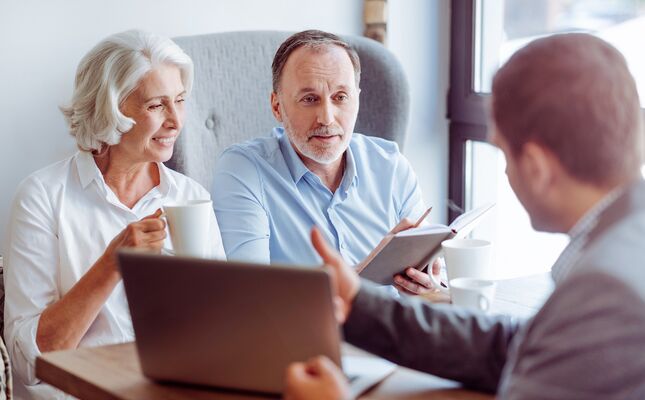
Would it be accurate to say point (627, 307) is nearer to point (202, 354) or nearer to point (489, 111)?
point (489, 111)

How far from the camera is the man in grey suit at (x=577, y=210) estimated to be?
97cm

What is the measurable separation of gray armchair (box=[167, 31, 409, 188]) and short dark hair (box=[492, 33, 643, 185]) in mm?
1494

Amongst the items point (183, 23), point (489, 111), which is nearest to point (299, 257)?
point (183, 23)

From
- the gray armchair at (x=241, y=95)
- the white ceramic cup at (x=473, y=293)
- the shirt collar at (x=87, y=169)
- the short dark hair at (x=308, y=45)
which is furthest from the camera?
the gray armchair at (x=241, y=95)

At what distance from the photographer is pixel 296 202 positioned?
7.78 feet

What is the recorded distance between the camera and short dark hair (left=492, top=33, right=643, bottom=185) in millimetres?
1082

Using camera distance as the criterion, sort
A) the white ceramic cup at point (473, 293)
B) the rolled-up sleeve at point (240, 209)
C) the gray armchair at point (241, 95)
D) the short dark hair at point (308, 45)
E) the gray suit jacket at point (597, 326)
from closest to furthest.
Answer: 1. the gray suit jacket at point (597, 326)
2. the white ceramic cup at point (473, 293)
3. the rolled-up sleeve at point (240, 209)
4. the short dark hair at point (308, 45)
5. the gray armchair at point (241, 95)

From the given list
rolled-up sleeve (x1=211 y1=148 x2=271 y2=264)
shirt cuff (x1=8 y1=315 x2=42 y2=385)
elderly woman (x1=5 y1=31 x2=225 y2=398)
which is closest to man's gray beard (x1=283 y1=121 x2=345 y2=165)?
rolled-up sleeve (x1=211 y1=148 x2=271 y2=264)

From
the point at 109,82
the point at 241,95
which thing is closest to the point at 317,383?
the point at 109,82

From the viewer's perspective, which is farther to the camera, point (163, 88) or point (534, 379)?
point (163, 88)

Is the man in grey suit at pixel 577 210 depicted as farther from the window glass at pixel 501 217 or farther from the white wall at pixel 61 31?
the window glass at pixel 501 217

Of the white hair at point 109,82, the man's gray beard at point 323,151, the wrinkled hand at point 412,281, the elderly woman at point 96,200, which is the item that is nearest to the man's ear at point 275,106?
the man's gray beard at point 323,151

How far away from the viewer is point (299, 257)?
2.35m

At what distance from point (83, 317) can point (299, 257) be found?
25.1 inches
